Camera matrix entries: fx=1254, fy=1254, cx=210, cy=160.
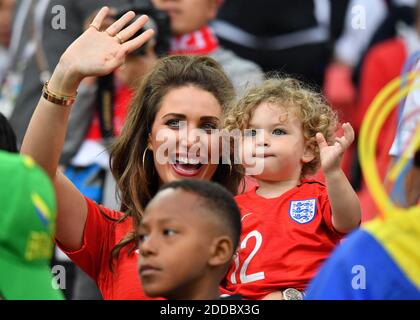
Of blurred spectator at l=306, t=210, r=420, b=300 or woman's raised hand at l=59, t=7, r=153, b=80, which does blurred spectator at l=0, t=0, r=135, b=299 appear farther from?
blurred spectator at l=306, t=210, r=420, b=300

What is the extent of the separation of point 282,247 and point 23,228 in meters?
1.36

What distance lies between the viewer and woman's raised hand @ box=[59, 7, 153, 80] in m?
4.08

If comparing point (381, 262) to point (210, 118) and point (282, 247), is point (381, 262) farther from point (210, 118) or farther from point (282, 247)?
point (210, 118)

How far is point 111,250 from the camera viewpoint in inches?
175

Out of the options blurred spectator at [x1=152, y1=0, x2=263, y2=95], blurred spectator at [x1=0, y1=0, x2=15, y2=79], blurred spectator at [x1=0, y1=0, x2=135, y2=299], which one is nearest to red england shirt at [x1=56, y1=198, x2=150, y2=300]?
blurred spectator at [x1=0, y1=0, x2=135, y2=299]

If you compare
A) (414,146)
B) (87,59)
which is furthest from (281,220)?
(414,146)

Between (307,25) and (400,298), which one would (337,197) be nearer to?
(400,298)

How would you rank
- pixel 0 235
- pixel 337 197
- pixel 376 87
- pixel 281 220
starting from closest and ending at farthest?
pixel 0 235
pixel 337 197
pixel 281 220
pixel 376 87

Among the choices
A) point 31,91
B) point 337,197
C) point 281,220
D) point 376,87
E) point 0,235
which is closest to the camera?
point 0,235

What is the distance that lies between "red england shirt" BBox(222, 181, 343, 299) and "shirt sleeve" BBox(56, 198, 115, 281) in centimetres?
48

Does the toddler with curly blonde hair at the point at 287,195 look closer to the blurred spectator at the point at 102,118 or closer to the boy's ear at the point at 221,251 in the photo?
the boy's ear at the point at 221,251

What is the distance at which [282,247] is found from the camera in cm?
427

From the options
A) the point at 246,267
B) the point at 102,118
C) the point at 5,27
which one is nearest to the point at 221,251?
the point at 246,267
